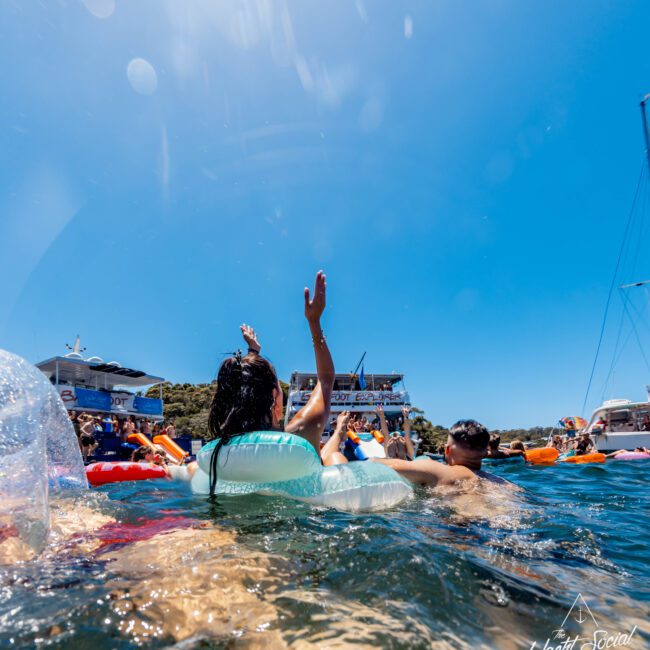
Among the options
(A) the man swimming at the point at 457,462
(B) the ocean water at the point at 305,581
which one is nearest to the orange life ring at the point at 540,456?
(A) the man swimming at the point at 457,462

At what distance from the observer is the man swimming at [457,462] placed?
3740 mm

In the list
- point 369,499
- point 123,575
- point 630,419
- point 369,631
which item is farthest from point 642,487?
point 630,419

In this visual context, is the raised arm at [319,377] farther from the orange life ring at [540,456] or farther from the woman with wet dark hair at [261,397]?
the orange life ring at [540,456]

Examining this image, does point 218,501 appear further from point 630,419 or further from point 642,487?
point 630,419

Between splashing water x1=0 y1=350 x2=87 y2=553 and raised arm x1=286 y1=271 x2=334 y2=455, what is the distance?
1.55 m

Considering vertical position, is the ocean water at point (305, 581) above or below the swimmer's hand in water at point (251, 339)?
below

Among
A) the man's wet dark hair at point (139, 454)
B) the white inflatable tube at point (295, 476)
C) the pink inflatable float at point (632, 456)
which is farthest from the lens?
the pink inflatable float at point (632, 456)

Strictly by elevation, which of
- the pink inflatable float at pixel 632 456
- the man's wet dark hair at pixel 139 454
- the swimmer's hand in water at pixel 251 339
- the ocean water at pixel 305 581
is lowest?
the pink inflatable float at pixel 632 456

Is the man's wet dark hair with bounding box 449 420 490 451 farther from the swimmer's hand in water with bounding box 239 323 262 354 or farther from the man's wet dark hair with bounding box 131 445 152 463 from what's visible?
the man's wet dark hair with bounding box 131 445 152 463

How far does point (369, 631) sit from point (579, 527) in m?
2.81

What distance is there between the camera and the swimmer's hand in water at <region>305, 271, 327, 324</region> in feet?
10.2

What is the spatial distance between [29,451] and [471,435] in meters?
3.92

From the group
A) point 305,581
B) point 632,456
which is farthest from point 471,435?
point 632,456

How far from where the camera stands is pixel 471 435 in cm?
415
